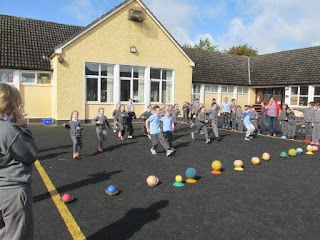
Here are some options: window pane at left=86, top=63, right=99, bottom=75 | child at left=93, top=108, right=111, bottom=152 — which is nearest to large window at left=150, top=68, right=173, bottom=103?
window pane at left=86, top=63, right=99, bottom=75

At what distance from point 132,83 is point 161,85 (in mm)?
2251

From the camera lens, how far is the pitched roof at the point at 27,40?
17.8 m

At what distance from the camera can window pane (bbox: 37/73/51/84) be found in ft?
60.9

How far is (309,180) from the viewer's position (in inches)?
270

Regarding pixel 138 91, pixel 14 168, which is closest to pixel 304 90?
pixel 138 91

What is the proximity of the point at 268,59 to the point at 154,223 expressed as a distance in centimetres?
3022

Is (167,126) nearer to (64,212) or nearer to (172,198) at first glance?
(172,198)

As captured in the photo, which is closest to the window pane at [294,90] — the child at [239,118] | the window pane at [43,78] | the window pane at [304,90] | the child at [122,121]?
the window pane at [304,90]

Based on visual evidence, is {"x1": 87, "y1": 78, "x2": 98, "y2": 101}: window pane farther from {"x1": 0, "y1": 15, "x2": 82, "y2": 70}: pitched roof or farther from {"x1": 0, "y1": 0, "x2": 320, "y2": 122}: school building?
{"x1": 0, "y1": 15, "x2": 82, "y2": 70}: pitched roof

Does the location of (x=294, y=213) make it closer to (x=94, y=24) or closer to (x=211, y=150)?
(x=211, y=150)

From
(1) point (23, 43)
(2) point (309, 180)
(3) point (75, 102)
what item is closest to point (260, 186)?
(2) point (309, 180)

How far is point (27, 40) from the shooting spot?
1950cm

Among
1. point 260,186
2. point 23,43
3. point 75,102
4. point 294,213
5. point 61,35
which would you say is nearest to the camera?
point 294,213

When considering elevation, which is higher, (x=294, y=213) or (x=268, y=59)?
(x=268, y=59)
